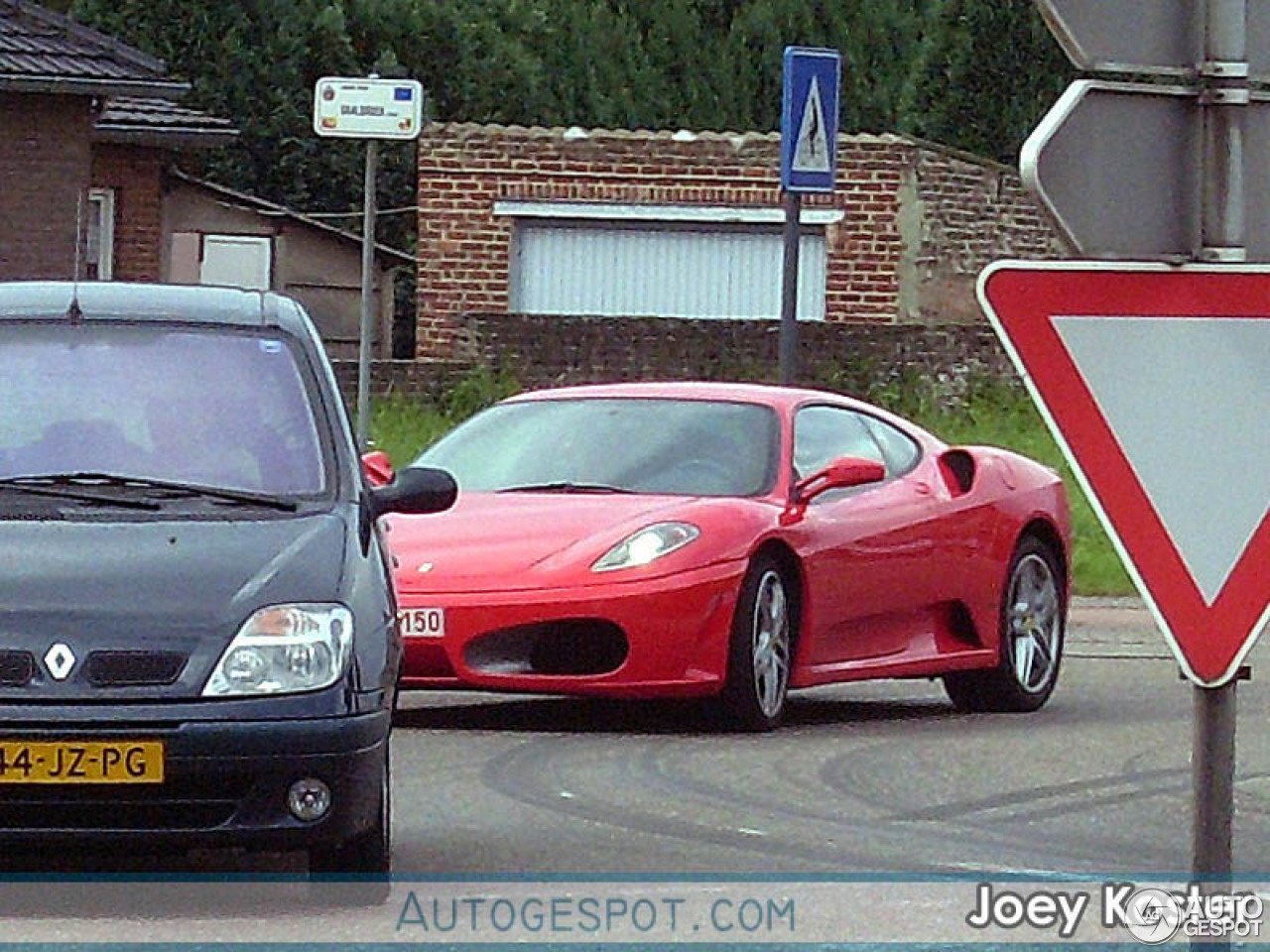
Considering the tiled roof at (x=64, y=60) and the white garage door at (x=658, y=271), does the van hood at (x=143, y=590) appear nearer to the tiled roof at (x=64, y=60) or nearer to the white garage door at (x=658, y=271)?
the tiled roof at (x=64, y=60)

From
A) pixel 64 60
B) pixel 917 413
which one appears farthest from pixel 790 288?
pixel 64 60

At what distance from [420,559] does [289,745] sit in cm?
427

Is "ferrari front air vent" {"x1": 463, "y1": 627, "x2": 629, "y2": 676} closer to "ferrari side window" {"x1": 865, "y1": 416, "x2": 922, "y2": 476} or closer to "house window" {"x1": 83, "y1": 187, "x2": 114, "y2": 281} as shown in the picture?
"ferrari side window" {"x1": 865, "y1": 416, "x2": 922, "y2": 476}

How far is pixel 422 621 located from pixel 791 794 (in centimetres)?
195

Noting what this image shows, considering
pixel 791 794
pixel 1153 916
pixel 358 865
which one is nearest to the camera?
pixel 1153 916

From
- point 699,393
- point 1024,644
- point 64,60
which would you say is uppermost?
point 64,60

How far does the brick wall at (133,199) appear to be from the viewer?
34.9 m

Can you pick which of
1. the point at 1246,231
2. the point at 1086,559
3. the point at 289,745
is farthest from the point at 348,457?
the point at 1086,559

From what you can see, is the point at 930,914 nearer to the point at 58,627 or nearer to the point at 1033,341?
the point at 58,627

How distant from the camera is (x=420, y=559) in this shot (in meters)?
12.0

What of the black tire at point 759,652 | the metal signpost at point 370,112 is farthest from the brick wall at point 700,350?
the black tire at point 759,652

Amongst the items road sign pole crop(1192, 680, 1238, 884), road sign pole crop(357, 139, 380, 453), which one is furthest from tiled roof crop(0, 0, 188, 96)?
road sign pole crop(1192, 680, 1238, 884)

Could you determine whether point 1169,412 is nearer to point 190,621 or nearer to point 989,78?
point 190,621

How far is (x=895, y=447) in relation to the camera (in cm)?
1355
